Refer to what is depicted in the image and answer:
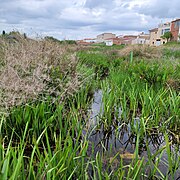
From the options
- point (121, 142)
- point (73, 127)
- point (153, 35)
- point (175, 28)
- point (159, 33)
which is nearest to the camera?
point (73, 127)

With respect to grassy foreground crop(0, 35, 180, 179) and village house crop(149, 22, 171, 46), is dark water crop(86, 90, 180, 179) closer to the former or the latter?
grassy foreground crop(0, 35, 180, 179)

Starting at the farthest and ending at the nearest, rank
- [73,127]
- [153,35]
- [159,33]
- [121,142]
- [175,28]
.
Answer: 1. [153,35]
2. [159,33]
3. [175,28]
4. [121,142]
5. [73,127]

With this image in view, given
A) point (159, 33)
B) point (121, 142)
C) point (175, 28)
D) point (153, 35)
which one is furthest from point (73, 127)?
point (153, 35)

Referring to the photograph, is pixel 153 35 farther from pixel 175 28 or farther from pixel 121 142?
pixel 121 142

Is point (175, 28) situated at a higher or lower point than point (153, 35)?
lower

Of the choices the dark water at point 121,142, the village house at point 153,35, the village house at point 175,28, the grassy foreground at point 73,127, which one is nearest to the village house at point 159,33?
the village house at point 153,35

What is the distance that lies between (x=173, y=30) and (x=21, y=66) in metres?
50.0

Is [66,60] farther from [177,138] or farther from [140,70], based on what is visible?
[177,138]

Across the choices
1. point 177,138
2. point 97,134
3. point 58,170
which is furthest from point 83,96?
point 58,170

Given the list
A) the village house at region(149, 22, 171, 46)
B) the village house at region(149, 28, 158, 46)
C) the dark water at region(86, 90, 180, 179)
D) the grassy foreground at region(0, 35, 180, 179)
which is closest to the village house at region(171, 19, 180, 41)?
the village house at region(149, 22, 171, 46)

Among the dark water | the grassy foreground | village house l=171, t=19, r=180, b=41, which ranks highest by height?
village house l=171, t=19, r=180, b=41

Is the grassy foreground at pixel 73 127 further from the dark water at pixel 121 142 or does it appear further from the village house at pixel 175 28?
the village house at pixel 175 28

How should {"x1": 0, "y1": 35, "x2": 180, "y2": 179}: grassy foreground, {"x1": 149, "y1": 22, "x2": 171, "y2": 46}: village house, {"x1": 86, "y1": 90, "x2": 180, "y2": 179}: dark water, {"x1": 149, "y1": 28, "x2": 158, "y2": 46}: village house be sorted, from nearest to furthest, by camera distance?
1. {"x1": 0, "y1": 35, "x2": 180, "y2": 179}: grassy foreground
2. {"x1": 86, "y1": 90, "x2": 180, "y2": 179}: dark water
3. {"x1": 149, "y1": 22, "x2": 171, "y2": 46}: village house
4. {"x1": 149, "y1": 28, "x2": 158, "y2": 46}: village house

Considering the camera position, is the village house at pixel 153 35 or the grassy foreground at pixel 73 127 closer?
the grassy foreground at pixel 73 127
